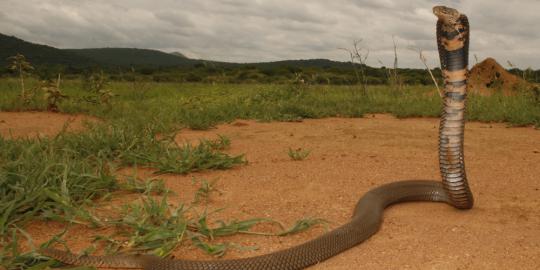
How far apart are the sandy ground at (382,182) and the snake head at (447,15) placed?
109 cm

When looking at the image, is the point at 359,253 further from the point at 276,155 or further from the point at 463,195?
the point at 276,155

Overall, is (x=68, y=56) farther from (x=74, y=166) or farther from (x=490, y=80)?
(x=74, y=166)

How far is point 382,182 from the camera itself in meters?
4.18

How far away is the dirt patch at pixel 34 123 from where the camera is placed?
5.79 meters

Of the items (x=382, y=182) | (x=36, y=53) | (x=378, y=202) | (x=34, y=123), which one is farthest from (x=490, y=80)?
(x=36, y=53)

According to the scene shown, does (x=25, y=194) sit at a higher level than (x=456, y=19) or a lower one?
lower

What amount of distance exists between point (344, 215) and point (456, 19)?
1261 millimetres

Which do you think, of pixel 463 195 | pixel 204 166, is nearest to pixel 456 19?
pixel 463 195

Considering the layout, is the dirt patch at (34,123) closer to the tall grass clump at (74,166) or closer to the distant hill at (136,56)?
the tall grass clump at (74,166)

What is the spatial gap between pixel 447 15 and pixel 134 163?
7.81ft

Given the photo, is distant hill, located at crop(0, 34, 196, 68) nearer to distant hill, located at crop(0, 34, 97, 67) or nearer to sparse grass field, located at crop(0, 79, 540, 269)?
distant hill, located at crop(0, 34, 97, 67)

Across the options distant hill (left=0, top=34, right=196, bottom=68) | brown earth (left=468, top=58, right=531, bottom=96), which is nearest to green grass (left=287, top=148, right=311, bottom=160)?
brown earth (left=468, top=58, right=531, bottom=96)

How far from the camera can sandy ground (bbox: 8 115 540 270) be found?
2744 mm

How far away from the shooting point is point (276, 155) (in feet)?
16.1
